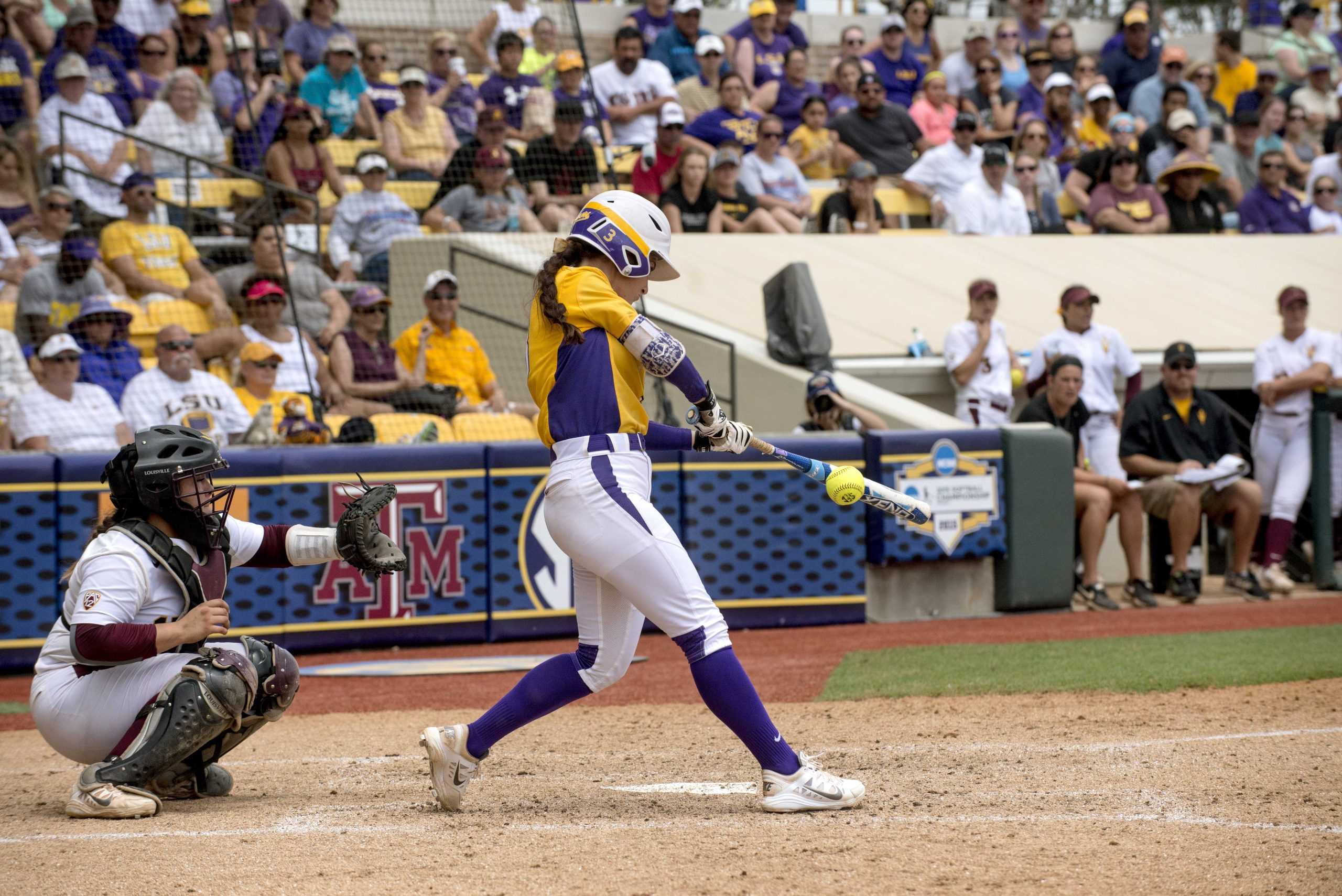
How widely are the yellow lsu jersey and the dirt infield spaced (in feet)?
4.04

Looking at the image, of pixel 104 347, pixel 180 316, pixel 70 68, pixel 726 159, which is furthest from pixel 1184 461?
pixel 70 68

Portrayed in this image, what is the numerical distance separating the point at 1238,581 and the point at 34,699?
8607 mm

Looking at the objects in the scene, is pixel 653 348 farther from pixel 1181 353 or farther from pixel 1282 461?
pixel 1282 461

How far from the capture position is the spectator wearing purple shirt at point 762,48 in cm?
1552

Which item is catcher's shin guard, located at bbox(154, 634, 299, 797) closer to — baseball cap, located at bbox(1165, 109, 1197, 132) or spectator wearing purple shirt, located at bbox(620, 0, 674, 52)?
spectator wearing purple shirt, located at bbox(620, 0, 674, 52)

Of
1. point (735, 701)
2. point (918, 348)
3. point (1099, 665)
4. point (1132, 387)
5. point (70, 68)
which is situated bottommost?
point (1099, 665)

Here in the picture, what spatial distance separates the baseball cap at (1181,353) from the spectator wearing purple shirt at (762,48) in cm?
627

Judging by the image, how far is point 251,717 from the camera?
4.94 metres

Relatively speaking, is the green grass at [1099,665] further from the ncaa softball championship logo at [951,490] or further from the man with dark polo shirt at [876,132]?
the man with dark polo shirt at [876,132]

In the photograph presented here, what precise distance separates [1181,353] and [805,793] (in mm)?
6968

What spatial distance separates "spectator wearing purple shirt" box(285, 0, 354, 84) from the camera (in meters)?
13.7

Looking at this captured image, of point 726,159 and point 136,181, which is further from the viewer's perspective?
point 726,159

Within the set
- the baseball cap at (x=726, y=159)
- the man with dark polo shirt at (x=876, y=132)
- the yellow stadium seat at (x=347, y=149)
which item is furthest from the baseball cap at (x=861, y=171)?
the yellow stadium seat at (x=347, y=149)

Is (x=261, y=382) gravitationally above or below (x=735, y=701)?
above
